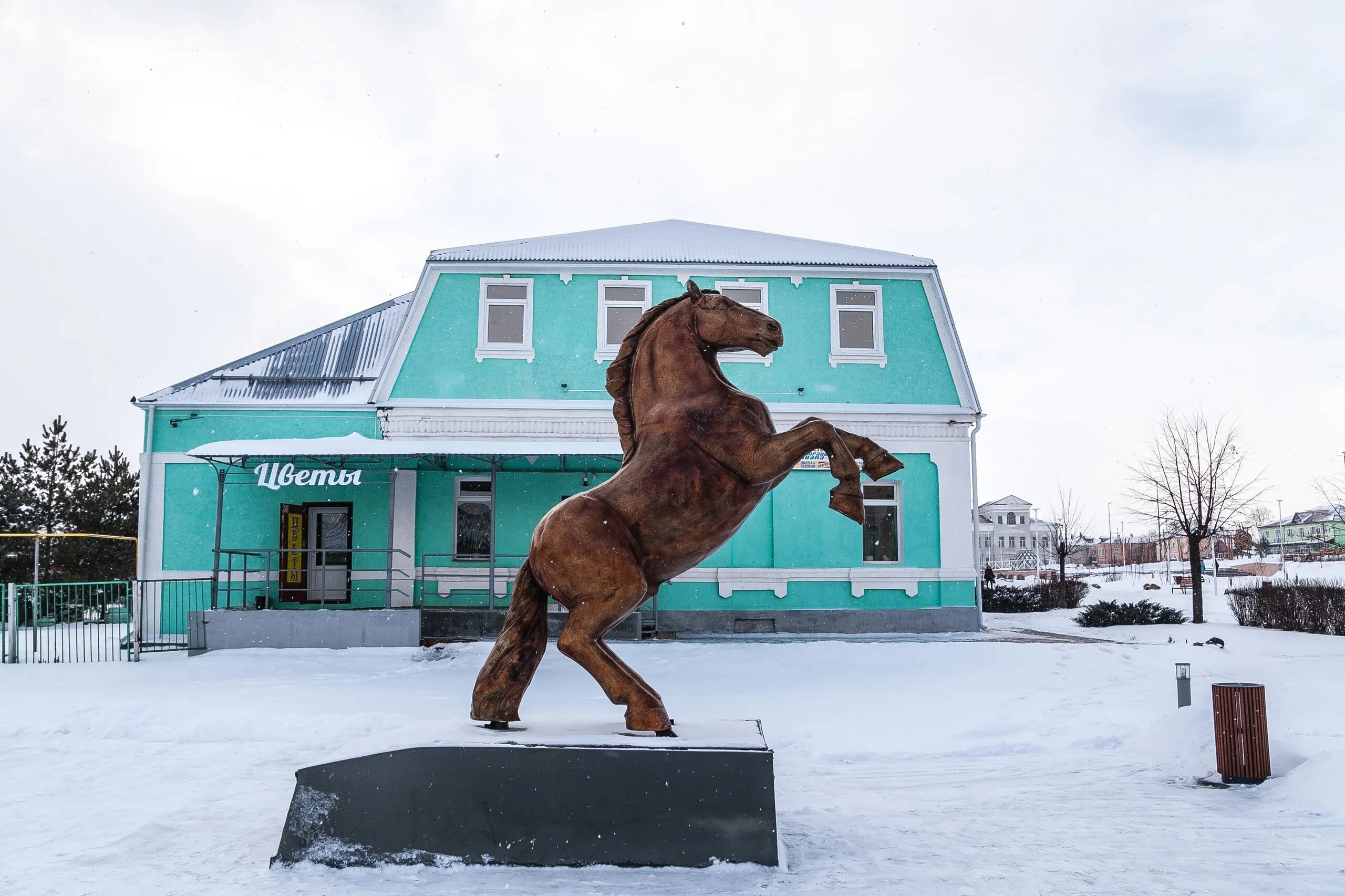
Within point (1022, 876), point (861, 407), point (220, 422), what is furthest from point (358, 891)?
point (220, 422)

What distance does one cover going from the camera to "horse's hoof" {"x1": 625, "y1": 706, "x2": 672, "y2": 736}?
14.0 ft

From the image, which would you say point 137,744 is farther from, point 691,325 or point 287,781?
point 691,325

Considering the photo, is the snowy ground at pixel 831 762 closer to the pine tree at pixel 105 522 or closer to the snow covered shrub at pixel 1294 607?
the snow covered shrub at pixel 1294 607

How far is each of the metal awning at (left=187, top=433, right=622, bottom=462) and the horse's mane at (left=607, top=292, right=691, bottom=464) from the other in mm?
8327

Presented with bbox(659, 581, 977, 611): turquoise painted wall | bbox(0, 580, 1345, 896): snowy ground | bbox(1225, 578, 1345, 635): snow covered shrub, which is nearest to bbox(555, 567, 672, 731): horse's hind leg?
bbox(0, 580, 1345, 896): snowy ground

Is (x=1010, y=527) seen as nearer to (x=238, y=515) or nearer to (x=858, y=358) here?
(x=858, y=358)

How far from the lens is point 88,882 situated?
13.0 ft

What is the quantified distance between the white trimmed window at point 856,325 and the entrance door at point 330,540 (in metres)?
8.86

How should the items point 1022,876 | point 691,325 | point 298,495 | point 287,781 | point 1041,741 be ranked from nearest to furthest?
point 1022,876 → point 691,325 → point 287,781 → point 1041,741 → point 298,495

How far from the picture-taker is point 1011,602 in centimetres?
2398

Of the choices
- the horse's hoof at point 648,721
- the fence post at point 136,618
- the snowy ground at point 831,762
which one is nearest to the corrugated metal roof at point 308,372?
the fence post at point 136,618

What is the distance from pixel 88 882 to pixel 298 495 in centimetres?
1262

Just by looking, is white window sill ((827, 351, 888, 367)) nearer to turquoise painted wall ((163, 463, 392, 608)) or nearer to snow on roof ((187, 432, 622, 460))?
snow on roof ((187, 432, 622, 460))

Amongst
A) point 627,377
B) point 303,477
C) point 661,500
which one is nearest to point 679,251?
point 303,477
